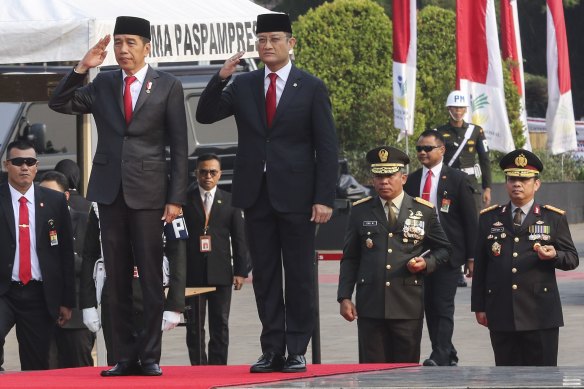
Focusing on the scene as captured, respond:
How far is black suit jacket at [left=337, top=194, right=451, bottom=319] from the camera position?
34.5 ft

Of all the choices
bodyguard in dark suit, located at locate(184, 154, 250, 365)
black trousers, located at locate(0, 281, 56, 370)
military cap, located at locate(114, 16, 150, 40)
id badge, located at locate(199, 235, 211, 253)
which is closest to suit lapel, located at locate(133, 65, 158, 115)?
military cap, located at locate(114, 16, 150, 40)

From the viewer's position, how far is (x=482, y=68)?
25844 mm

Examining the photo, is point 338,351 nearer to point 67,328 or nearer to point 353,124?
point 67,328

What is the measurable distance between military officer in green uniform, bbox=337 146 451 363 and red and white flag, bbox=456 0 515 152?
14718mm

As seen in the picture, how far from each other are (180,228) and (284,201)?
159cm

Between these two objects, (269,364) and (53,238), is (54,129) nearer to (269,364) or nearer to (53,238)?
(53,238)

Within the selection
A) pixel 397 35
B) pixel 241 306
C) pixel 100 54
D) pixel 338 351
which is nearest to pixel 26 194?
pixel 100 54

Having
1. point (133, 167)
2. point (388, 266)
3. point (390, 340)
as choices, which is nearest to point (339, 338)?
point (390, 340)

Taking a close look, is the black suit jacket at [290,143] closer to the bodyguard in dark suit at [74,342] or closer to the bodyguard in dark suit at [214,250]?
the bodyguard in dark suit at [74,342]

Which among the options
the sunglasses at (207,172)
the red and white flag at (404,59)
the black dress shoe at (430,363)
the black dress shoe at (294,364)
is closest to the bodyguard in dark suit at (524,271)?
the black dress shoe at (430,363)

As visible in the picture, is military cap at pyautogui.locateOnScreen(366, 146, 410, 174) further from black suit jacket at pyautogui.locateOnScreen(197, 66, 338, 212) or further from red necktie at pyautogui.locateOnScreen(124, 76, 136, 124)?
red necktie at pyautogui.locateOnScreen(124, 76, 136, 124)

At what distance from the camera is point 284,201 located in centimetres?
852

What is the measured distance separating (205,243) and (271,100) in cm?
462

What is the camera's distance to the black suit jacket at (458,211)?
12.9 metres
